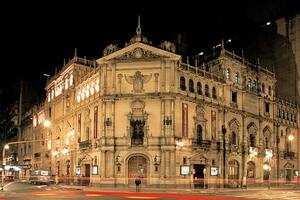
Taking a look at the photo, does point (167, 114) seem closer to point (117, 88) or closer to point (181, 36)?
point (117, 88)

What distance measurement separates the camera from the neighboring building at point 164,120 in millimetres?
59344

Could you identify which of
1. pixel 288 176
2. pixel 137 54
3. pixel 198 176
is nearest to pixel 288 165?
pixel 288 176

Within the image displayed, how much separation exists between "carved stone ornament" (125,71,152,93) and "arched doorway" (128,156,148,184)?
8.95m

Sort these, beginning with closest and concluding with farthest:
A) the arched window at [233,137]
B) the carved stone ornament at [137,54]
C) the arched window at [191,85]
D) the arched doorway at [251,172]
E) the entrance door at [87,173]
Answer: the carved stone ornament at [137,54] → the arched window at [191,85] → the entrance door at [87,173] → the arched window at [233,137] → the arched doorway at [251,172]

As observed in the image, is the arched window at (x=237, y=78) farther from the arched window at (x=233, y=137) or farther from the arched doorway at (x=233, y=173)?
the arched doorway at (x=233, y=173)

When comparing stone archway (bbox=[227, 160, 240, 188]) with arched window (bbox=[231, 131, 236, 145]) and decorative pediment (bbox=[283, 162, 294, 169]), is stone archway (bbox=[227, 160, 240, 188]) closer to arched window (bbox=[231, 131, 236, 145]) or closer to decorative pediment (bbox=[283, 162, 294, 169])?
arched window (bbox=[231, 131, 236, 145])

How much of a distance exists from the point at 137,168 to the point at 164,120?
7150 mm

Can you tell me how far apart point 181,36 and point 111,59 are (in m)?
34.8

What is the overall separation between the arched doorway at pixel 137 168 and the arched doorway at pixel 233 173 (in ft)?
48.0

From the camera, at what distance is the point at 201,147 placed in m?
63.3

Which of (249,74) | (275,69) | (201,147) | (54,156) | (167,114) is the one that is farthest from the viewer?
(275,69)

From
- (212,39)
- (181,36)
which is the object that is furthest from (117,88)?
(212,39)

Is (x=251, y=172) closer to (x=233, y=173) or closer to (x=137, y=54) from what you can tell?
(x=233, y=173)

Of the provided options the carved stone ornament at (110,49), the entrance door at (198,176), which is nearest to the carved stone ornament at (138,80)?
the carved stone ornament at (110,49)
